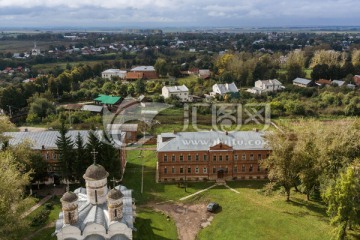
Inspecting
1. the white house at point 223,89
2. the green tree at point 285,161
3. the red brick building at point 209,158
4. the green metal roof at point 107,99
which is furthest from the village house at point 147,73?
the green tree at point 285,161

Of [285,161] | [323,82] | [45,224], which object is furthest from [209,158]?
[323,82]

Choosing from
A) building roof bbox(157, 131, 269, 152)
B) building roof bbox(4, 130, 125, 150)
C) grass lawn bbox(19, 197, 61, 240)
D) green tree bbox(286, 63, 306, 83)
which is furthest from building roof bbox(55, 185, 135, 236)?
green tree bbox(286, 63, 306, 83)

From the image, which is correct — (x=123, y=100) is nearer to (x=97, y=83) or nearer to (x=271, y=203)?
(x=97, y=83)

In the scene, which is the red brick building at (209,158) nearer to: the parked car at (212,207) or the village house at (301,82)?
the parked car at (212,207)

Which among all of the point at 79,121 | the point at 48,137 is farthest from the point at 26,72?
the point at 48,137

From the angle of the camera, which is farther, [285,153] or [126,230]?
[285,153]

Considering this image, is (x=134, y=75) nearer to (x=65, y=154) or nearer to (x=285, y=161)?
(x=65, y=154)
